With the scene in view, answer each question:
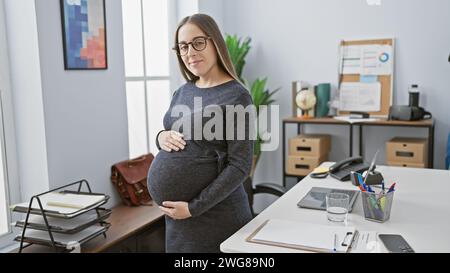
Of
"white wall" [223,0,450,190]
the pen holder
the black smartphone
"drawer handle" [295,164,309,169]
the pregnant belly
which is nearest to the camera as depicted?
the black smartphone

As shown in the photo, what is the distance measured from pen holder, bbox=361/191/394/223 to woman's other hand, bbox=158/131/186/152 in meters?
0.71

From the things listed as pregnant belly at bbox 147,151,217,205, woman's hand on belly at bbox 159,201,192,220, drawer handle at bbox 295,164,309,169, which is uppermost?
pregnant belly at bbox 147,151,217,205

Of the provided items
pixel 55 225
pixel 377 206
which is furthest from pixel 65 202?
pixel 377 206

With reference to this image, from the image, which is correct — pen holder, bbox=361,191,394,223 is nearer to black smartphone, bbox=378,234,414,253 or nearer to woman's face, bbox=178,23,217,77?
black smartphone, bbox=378,234,414,253

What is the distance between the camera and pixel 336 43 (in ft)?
12.5

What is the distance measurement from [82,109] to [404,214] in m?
1.73

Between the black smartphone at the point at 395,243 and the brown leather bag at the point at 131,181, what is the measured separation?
1703 millimetres

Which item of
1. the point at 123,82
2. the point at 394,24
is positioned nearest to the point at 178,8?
the point at 123,82

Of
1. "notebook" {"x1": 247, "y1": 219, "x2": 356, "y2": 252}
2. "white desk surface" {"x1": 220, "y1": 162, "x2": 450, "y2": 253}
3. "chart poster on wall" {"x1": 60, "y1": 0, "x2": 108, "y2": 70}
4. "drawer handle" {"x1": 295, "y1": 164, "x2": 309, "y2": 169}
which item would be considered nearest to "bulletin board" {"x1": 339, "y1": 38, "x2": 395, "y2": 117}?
"drawer handle" {"x1": 295, "y1": 164, "x2": 309, "y2": 169}

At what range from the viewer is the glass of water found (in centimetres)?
160

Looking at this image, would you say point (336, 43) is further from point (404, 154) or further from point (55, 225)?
point (55, 225)

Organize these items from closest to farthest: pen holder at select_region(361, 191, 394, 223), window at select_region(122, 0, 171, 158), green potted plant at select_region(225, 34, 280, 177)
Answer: pen holder at select_region(361, 191, 394, 223)
window at select_region(122, 0, 171, 158)
green potted plant at select_region(225, 34, 280, 177)

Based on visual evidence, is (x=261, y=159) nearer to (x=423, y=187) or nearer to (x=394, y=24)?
(x=394, y=24)

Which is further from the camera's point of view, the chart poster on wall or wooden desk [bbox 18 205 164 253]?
the chart poster on wall
